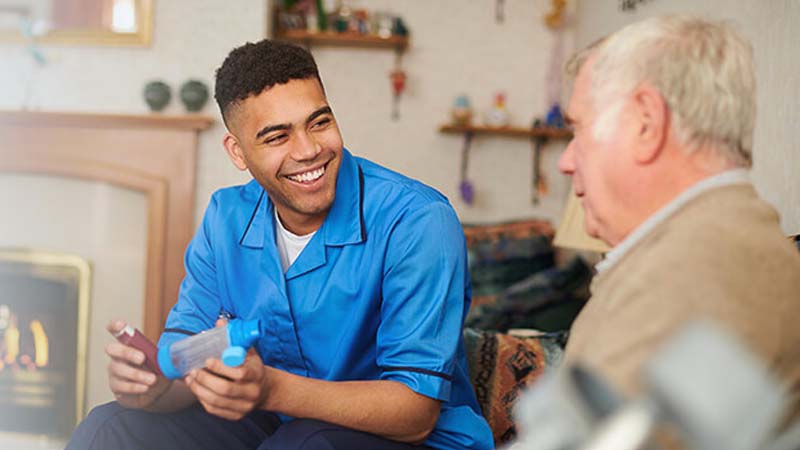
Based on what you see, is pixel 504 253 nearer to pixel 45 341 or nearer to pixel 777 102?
pixel 777 102

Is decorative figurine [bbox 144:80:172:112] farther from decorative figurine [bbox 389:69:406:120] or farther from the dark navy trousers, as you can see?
the dark navy trousers

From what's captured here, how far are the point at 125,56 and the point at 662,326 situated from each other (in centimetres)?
283

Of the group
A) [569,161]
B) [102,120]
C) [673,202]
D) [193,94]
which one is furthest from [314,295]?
[102,120]

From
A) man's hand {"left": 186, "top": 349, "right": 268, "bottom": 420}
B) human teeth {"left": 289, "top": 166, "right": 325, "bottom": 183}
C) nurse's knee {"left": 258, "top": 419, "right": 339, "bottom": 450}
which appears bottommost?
nurse's knee {"left": 258, "top": 419, "right": 339, "bottom": 450}

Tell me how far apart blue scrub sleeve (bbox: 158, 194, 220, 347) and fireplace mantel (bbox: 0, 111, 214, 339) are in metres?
1.48

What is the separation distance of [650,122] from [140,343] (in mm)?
856

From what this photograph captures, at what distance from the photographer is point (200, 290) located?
61.4 inches

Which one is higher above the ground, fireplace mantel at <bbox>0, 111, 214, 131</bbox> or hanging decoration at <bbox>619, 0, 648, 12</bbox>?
hanging decoration at <bbox>619, 0, 648, 12</bbox>

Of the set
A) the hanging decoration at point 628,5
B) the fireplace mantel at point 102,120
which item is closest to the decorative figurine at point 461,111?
the hanging decoration at point 628,5

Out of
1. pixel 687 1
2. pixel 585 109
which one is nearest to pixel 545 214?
pixel 687 1

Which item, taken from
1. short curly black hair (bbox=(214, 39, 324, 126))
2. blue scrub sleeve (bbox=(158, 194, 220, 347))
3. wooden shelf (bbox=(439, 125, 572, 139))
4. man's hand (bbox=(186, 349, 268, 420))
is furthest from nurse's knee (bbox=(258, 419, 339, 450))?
wooden shelf (bbox=(439, 125, 572, 139))

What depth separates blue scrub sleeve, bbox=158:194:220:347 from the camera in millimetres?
1509

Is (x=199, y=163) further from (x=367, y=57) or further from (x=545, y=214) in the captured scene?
(x=545, y=214)

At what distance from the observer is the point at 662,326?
0.62 m
